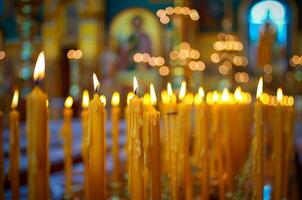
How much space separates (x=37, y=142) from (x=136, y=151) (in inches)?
10.7

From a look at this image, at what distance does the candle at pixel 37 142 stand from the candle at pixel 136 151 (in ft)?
0.75

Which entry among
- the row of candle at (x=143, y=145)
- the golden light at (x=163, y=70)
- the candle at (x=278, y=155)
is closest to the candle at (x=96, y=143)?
the row of candle at (x=143, y=145)

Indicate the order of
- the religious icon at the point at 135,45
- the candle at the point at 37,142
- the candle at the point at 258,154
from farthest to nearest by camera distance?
the religious icon at the point at 135,45 < the candle at the point at 258,154 < the candle at the point at 37,142

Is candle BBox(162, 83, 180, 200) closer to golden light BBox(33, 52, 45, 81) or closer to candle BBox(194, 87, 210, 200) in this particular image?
candle BBox(194, 87, 210, 200)

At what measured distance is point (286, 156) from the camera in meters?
1.47

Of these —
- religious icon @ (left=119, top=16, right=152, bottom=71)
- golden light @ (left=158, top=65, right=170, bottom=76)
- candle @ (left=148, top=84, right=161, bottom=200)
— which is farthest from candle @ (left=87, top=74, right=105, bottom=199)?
religious icon @ (left=119, top=16, right=152, bottom=71)

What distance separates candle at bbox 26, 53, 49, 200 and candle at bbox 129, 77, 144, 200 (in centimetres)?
23

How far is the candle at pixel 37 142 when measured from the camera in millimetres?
809

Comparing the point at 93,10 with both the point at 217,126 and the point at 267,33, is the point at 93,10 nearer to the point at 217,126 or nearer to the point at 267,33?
the point at 267,33

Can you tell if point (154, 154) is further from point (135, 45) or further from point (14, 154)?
point (135, 45)

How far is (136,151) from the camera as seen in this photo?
101 cm

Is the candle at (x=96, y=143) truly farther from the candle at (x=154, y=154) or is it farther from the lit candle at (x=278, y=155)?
the lit candle at (x=278, y=155)

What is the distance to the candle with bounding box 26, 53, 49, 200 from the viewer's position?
81 centimetres

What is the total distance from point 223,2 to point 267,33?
598cm
